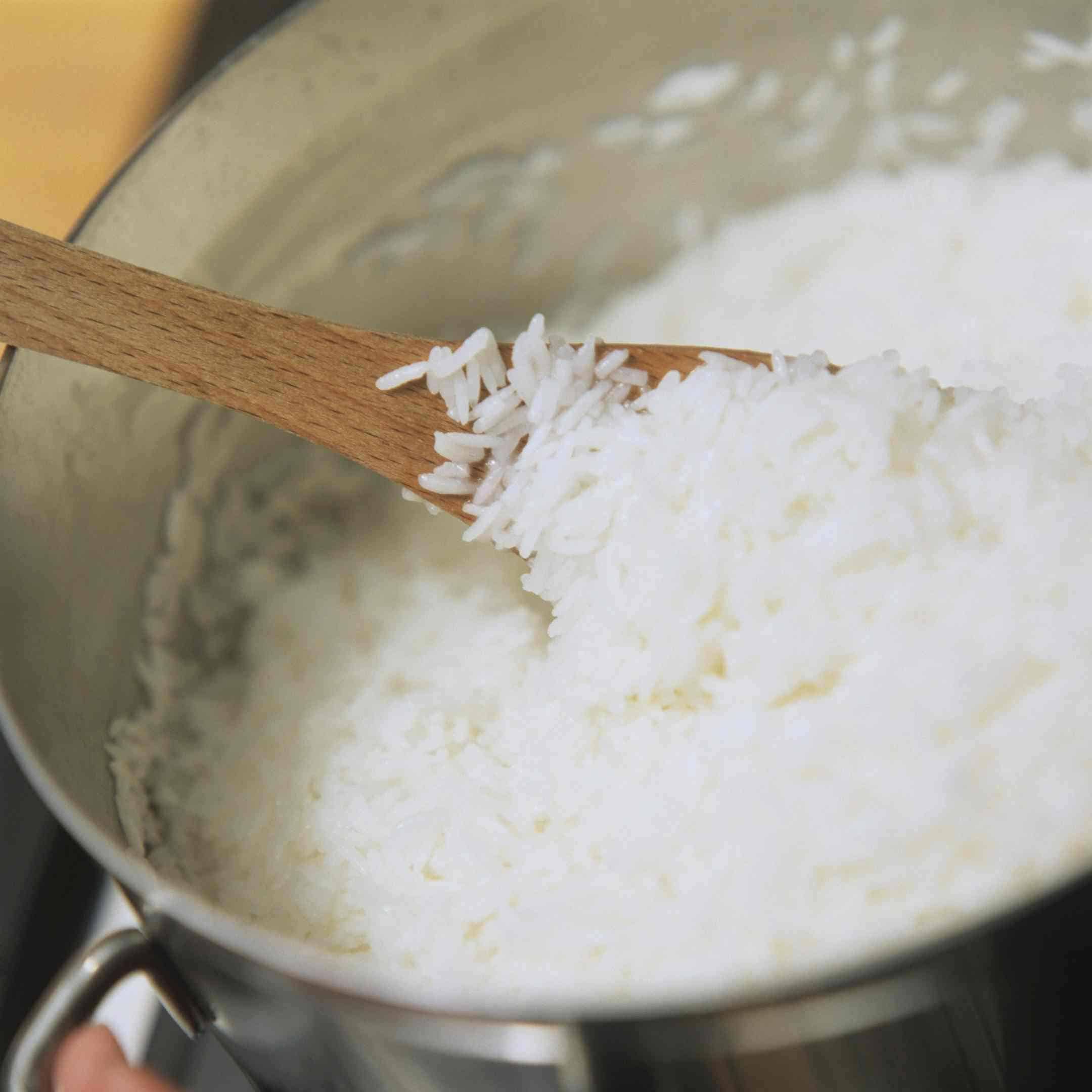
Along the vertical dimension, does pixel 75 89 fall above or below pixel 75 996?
above

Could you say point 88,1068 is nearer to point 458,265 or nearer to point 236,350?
point 236,350

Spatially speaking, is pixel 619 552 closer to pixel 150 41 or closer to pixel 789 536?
pixel 789 536

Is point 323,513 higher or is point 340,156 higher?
point 340,156

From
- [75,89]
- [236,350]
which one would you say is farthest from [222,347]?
[75,89]

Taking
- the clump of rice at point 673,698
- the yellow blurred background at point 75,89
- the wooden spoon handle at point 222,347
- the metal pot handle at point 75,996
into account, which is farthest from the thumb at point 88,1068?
the yellow blurred background at point 75,89

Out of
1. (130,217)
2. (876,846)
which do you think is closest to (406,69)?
(130,217)
